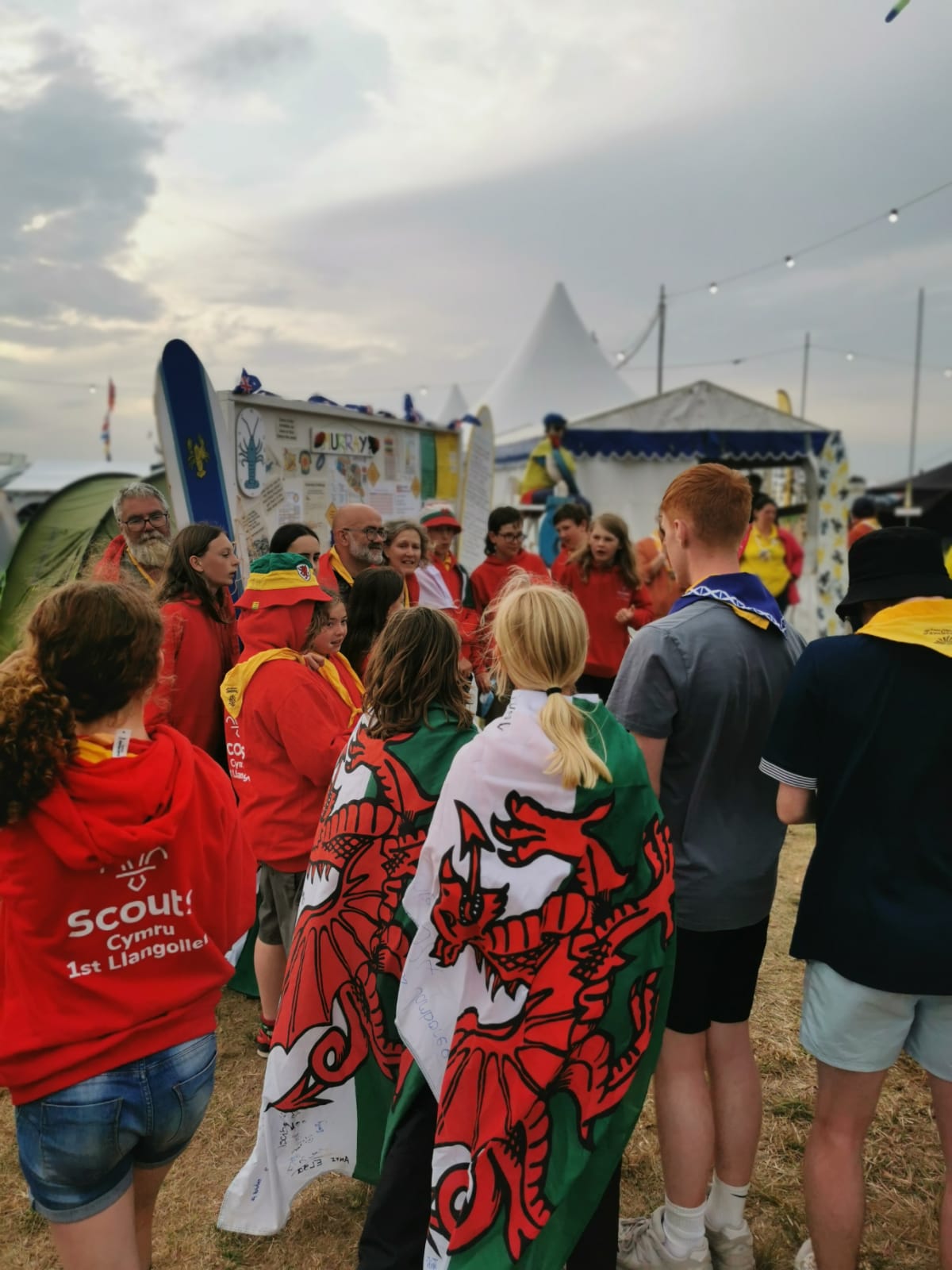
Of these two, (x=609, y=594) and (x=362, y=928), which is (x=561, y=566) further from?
(x=362, y=928)

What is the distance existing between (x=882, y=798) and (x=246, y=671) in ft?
5.92

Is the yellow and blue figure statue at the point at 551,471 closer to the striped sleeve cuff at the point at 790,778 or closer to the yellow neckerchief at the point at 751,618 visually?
the yellow neckerchief at the point at 751,618

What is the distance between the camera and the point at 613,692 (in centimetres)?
208

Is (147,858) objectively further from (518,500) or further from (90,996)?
(518,500)

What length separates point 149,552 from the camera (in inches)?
150

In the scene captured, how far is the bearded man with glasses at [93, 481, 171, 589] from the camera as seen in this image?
150 inches

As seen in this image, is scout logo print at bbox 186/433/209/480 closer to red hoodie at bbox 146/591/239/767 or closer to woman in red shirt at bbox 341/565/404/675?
red hoodie at bbox 146/591/239/767

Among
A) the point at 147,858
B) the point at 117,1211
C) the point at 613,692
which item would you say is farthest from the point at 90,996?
the point at 613,692

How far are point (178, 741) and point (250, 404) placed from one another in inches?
121

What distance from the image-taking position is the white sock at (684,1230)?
2039 mm

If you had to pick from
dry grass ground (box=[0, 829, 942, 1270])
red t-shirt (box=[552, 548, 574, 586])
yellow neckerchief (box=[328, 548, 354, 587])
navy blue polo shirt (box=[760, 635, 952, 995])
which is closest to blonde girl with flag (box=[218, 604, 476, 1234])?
dry grass ground (box=[0, 829, 942, 1270])

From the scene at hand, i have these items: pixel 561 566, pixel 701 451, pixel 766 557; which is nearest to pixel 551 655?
pixel 561 566

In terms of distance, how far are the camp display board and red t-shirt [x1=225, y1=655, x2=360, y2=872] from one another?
1547 mm

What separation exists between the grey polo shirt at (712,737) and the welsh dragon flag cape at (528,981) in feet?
1.06
